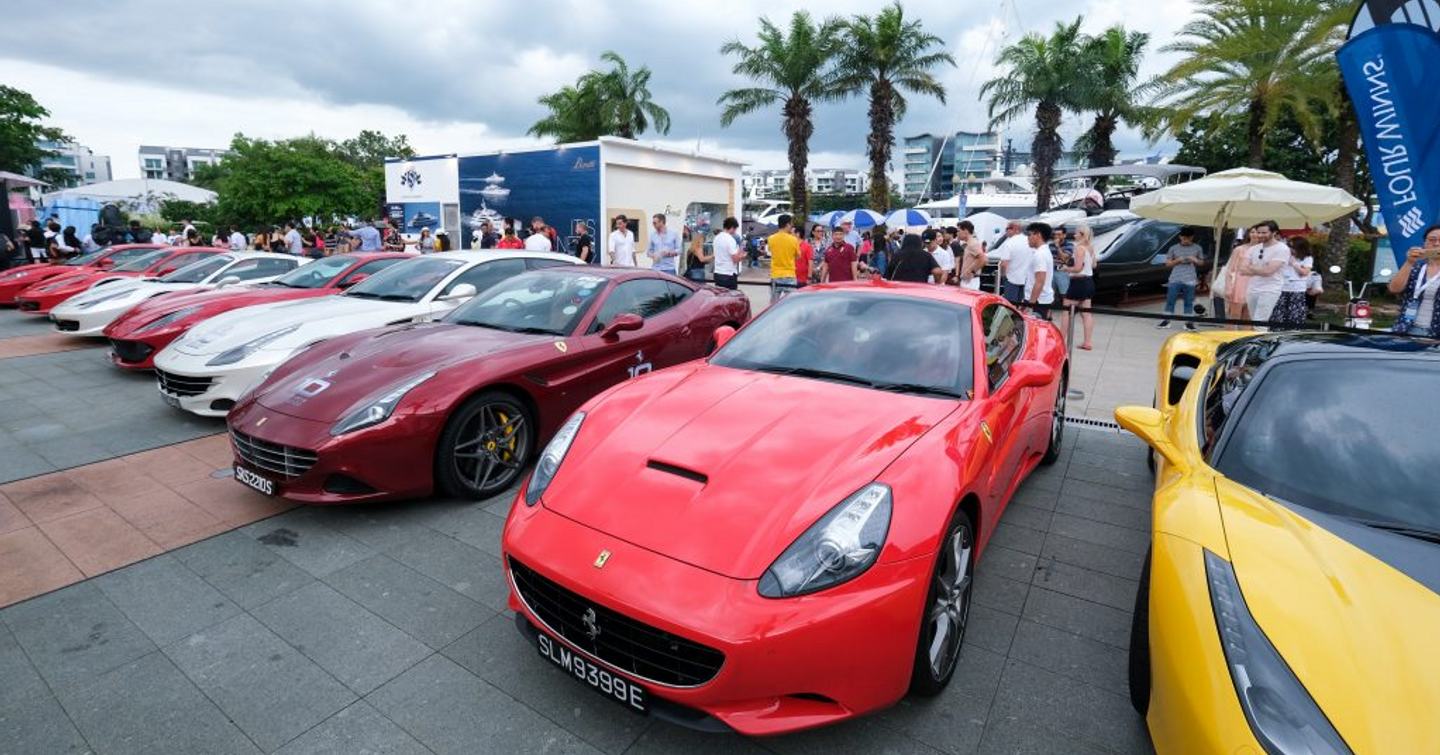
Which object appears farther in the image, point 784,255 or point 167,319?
point 784,255

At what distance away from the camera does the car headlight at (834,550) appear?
2.01m

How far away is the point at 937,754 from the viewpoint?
219 cm

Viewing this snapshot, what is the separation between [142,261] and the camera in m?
11.6

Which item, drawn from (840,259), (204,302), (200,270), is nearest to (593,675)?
(204,302)

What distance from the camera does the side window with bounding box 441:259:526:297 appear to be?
21.0 feet

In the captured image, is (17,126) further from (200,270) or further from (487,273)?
(487,273)

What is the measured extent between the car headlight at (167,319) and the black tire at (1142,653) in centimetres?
815

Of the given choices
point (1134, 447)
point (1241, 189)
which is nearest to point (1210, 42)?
point (1241, 189)

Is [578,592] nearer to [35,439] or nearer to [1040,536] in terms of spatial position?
[1040,536]

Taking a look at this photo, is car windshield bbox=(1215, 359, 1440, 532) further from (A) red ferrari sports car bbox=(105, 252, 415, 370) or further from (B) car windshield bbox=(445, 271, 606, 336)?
(A) red ferrari sports car bbox=(105, 252, 415, 370)

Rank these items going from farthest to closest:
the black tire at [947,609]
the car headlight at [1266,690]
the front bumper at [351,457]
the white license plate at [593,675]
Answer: the front bumper at [351,457] < the black tire at [947,609] < the white license plate at [593,675] < the car headlight at [1266,690]


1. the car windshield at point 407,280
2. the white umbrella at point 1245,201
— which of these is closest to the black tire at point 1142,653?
the car windshield at point 407,280

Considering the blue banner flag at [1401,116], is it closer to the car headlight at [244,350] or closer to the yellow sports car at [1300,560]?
the yellow sports car at [1300,560]

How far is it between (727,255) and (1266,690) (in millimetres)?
8996
